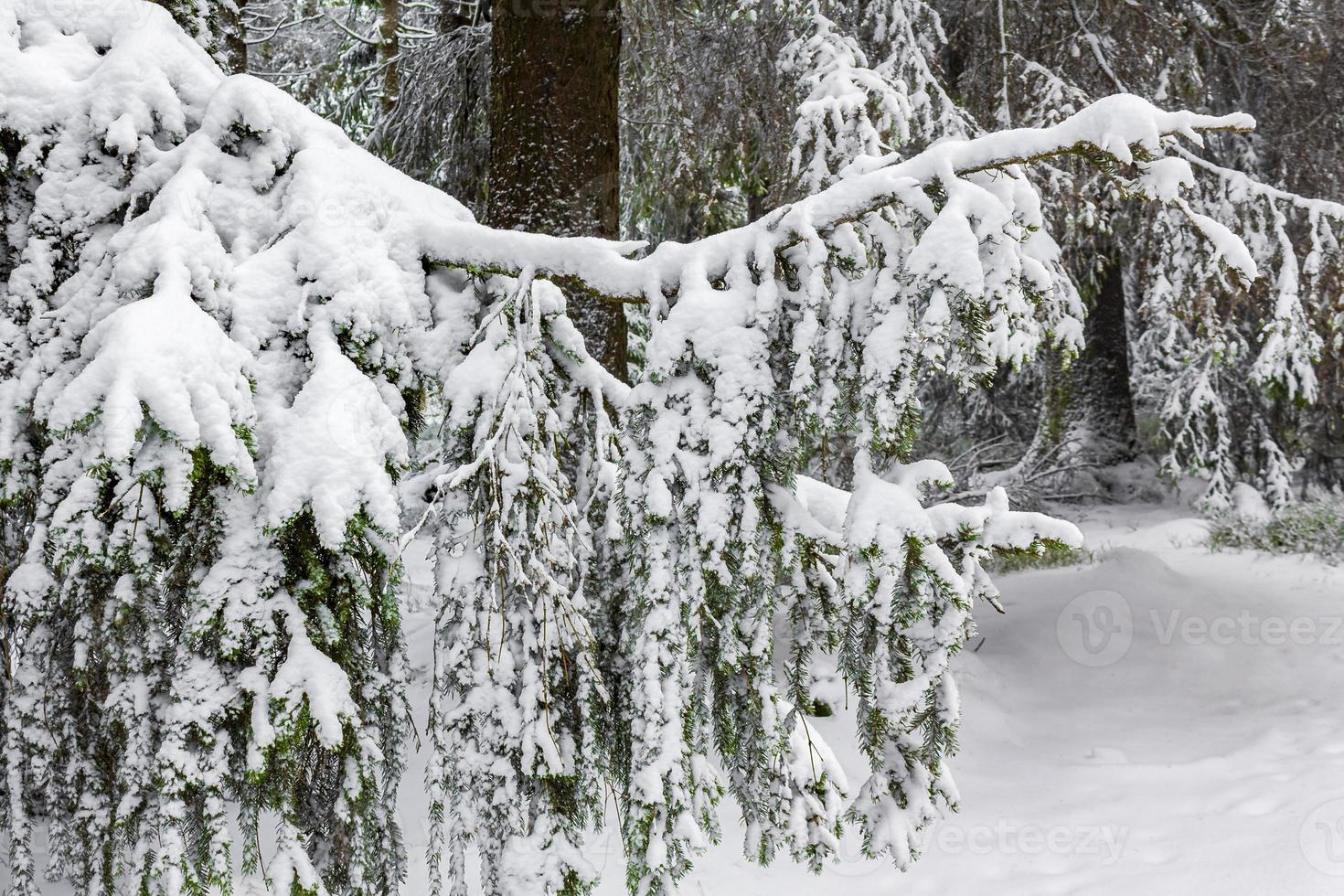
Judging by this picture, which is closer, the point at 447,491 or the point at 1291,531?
the point at 447,491

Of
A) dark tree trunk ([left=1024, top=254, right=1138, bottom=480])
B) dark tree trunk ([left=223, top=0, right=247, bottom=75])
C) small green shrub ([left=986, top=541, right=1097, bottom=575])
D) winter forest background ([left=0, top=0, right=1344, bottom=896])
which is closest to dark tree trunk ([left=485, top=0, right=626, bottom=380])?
dark tree trunk ([left=223, top=0, right=247, bottom=75])

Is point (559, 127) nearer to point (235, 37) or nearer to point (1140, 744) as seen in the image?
point (235, 37)

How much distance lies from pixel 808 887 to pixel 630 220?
15.9ft

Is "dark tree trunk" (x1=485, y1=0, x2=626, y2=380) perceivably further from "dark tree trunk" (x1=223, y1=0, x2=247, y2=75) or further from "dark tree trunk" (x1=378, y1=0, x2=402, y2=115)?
"dark tree trunk" (x1=378, y1=0, x2=402, y2=115)

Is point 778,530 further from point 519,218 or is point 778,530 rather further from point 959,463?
point 959,463

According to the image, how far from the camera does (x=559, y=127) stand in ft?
10.9

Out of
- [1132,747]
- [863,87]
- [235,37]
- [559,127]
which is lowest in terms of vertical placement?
[1132,747]

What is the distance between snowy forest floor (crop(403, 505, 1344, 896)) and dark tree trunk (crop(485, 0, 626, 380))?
5.22 feet

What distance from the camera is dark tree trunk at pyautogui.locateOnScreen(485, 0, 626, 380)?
330 cm

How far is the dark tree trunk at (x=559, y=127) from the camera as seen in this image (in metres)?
3.30

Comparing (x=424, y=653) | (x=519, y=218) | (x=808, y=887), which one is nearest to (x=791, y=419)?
(x=519, y=218)

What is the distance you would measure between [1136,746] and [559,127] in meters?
4.41

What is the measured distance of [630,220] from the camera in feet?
23.0

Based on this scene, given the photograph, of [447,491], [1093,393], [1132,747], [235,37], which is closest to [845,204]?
[447,491]
